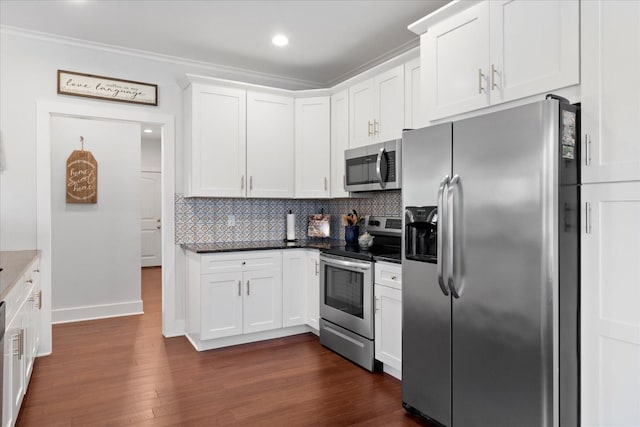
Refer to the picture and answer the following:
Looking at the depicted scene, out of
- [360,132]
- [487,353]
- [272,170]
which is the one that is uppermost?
[360,132]

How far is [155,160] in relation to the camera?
8969mm

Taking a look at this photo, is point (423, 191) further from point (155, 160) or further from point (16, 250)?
point (155, 160)

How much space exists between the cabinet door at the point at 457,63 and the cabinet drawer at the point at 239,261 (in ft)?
6.60

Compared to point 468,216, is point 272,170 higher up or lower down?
higher up

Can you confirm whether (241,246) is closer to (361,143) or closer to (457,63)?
(361,143)

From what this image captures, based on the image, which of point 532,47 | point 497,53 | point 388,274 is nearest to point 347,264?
point 388,274

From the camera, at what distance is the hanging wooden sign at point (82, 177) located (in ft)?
15.7

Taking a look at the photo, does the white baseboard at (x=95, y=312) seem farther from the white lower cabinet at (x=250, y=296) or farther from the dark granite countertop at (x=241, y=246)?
the dark granite countertop at (x=241, y=246)

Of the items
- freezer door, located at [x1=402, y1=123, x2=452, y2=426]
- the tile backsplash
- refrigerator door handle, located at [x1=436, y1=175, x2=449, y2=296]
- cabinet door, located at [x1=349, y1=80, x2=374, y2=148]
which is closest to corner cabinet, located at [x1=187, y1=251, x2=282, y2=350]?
the tile backsplash

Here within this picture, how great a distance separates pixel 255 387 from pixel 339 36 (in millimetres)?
2889

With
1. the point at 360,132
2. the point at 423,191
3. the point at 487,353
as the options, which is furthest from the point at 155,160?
the point at 487,353

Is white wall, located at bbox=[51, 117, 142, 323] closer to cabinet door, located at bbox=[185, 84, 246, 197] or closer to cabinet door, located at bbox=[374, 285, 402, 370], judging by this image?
cabinet door, located at bbox=[185, 84, 246, 197]

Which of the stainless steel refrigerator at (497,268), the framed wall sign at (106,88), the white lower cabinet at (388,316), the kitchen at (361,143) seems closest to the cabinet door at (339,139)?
the kitchen at (361,143)

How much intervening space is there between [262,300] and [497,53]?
2.78 metres
